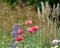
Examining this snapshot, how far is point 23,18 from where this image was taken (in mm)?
8023

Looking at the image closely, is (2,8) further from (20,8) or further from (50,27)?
(50,27)

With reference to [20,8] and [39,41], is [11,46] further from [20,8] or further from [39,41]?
[20,8]

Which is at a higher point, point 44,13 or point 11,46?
point 44,13

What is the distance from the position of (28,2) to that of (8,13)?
2.06 feet

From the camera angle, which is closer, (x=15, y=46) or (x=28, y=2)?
(x=15, y=46)

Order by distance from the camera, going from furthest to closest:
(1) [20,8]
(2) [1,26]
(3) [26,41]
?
(1) [20,8] → (2) [1,26] → (3) [26,41]

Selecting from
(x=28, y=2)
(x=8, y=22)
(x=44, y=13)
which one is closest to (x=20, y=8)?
(x=28, y=2)

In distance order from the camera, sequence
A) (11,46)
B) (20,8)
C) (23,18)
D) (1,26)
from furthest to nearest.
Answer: (20,8)
(23,18)
(1,26)
(11,46)

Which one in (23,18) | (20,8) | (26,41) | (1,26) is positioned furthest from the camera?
(20,8)

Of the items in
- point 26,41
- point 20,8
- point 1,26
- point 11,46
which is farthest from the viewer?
point 20,8

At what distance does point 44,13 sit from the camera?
15.8 feet

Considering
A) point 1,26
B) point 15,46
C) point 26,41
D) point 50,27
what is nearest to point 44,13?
point 50,27

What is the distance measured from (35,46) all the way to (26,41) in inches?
11.6

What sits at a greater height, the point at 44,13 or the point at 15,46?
the point at 44,13
